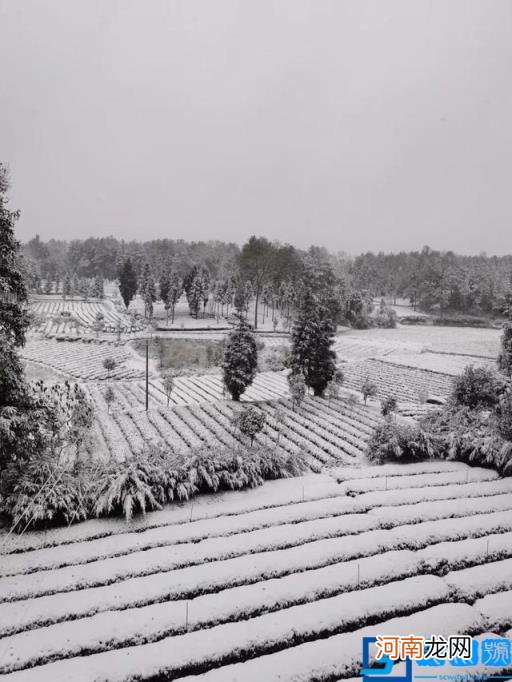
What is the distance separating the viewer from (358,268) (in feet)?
392

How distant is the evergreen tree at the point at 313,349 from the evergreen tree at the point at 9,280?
78.7 ft

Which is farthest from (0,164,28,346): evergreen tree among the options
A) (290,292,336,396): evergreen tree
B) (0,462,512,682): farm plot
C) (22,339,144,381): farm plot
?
(22,339,144,381): farm plot

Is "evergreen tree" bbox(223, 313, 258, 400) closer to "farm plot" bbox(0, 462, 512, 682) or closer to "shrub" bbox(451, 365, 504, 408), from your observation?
"shrub" bbox(451, 365, 504, 408)

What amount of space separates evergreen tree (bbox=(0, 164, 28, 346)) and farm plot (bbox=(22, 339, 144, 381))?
31.3m

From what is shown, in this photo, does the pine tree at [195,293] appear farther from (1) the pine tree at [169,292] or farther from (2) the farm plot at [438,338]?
(2) the farm plot at [438,338]

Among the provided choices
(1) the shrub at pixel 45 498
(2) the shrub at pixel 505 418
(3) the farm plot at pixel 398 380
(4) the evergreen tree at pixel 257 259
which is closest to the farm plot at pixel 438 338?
(3) the farm plot at pixel 398 380

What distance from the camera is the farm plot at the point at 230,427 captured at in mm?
20219

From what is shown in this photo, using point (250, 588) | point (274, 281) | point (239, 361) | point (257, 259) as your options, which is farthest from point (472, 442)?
point (274, 281)

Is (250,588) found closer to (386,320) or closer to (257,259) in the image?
(257,259)

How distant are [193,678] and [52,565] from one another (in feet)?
11.6

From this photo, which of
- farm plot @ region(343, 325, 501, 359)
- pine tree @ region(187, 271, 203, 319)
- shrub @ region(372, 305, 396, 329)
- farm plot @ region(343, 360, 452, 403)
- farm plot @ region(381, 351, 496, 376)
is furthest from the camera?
shrub @ region(372, 305, 396, 329)

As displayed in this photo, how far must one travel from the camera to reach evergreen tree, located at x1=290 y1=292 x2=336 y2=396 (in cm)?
3155

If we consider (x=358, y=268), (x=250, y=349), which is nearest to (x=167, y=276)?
(x=250, y=349)

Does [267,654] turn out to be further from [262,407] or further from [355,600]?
[262,407]
